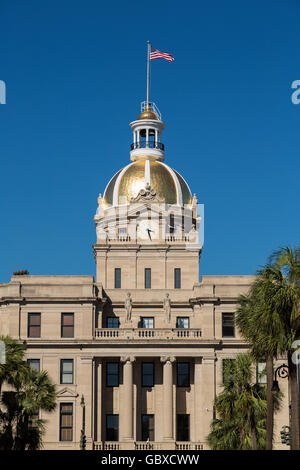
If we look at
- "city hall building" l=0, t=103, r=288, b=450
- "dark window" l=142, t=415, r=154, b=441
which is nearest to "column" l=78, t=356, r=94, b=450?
"city hall building" l=0, t=103, r=288, b=450

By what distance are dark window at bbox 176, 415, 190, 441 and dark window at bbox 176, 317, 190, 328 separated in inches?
311

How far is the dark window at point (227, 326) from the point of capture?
8094 cm

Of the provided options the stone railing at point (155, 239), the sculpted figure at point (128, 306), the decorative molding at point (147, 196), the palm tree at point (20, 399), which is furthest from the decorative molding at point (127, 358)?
the decorative molding at point (147, 196)

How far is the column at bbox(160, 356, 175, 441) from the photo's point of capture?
7806 cm

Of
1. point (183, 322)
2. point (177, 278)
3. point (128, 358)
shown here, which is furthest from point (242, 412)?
point (177, 278)

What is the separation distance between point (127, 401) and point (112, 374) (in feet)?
11.5

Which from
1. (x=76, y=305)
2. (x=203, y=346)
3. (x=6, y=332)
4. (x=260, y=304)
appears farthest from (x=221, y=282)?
(x=260, y=304)

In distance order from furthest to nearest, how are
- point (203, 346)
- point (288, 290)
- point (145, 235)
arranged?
point (145, 235) < point (203, 346) < point (288, 290)

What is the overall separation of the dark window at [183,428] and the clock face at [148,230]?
19.7m

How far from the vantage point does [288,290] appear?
150 feet

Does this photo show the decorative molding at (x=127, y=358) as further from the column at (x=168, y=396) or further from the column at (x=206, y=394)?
the column at (x=206, y=394)
